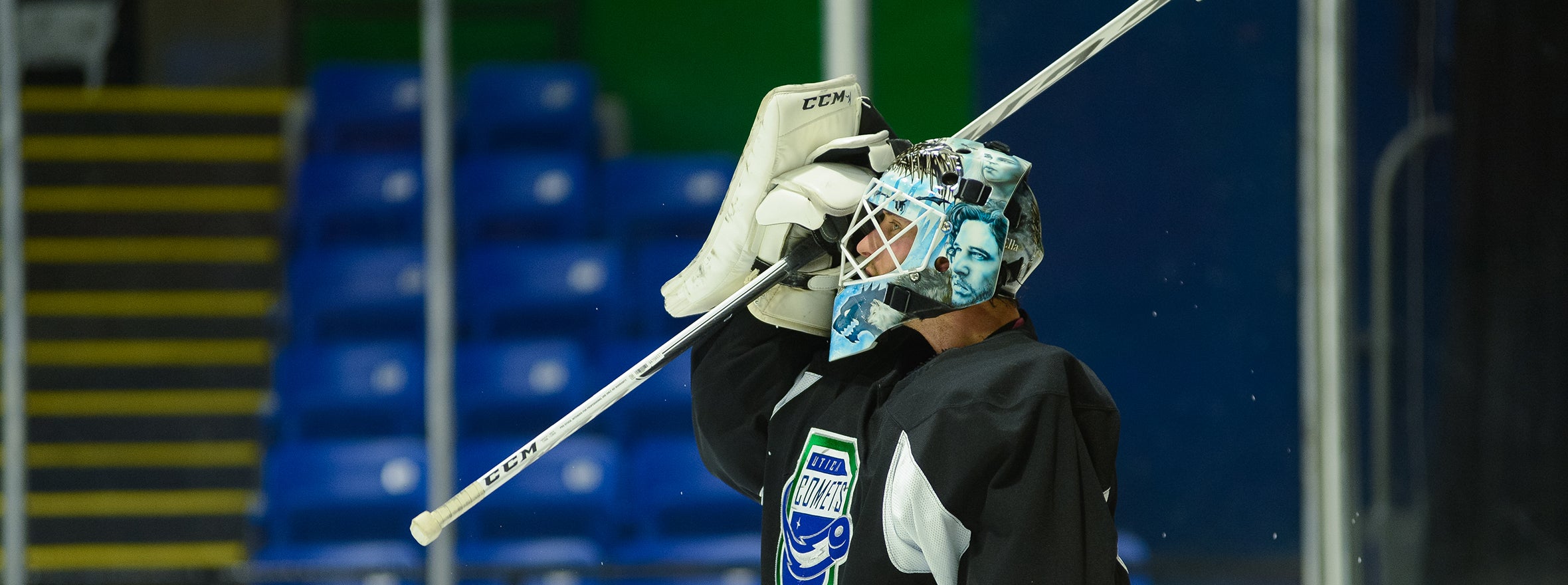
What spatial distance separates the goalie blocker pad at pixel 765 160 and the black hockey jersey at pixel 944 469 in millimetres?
115

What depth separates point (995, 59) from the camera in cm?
212

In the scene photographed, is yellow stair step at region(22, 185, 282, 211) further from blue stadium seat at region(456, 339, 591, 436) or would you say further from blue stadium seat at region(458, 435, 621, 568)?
blue stadium seat at region(458, 435, 621, 568)

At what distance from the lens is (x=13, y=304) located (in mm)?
2797

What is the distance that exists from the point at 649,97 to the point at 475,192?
43 centimetres

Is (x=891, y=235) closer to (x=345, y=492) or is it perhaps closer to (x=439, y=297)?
(x=439, y=297)

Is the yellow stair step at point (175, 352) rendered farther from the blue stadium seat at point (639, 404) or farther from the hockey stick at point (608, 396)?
the hockey stick at point (608, 396)

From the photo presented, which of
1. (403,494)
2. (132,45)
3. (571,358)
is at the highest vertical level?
(132,45)

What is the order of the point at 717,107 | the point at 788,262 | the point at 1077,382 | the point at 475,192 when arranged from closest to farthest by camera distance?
the point at 1077,382
the point at 788,262
the point at 717,107
the point at 475,192

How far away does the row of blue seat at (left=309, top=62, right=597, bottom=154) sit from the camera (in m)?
3.03

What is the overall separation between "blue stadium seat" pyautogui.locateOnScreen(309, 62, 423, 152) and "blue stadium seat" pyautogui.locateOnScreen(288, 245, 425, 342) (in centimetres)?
27

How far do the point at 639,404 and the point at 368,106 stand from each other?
99 cm

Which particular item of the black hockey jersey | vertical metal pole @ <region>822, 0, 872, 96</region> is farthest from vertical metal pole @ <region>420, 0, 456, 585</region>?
the black hockey jersey

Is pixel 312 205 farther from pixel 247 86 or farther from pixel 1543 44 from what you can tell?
pixel 1543 44

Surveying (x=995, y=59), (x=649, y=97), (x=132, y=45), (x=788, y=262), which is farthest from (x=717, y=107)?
(x=788, y=262)
